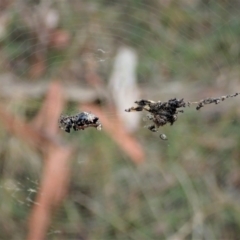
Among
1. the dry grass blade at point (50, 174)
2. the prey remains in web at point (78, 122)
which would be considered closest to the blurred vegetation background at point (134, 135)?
the dry grass blade at point (50, 174)

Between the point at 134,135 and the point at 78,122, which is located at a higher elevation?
the point at 134,135

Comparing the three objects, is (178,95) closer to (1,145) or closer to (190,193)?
(190,193)

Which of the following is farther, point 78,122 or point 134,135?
point 134,135

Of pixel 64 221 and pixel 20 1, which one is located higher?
pixel 20 1

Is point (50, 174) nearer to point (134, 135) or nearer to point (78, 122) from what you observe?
point (134, 135)

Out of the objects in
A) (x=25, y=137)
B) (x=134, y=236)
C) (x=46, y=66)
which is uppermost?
(x=46, y=66)

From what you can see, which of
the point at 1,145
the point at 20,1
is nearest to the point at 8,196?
the point at 1,145

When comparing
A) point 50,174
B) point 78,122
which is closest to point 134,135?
point 50,174

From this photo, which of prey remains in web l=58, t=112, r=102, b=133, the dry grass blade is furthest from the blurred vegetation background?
prey remains in web l=58, t=112, r=102, b=133

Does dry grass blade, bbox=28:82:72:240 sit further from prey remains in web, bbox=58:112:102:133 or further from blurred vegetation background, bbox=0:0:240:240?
prey remains in web, bbox=58:112:102:133
